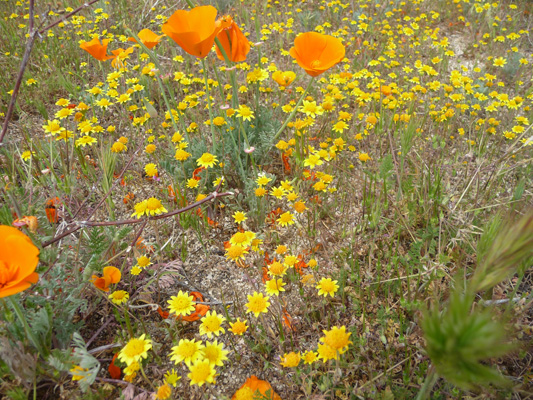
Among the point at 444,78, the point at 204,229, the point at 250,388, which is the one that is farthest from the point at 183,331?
the point at 444,78

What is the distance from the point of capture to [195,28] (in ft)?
6.08

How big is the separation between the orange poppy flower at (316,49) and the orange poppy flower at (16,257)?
4.98ft

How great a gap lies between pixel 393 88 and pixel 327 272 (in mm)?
1933

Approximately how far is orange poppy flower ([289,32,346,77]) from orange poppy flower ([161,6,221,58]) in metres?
0.46

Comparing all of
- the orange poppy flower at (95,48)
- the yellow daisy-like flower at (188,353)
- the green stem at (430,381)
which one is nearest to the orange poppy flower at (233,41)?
the orange poppy flower at (95,48)

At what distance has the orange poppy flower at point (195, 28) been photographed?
171cm

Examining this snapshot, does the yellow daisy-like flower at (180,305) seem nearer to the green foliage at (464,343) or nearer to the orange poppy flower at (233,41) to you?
the green foliage at (464,343)

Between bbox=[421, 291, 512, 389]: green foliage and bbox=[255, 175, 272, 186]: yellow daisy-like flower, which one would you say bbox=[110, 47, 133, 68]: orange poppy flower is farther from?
bbox=[421, 291, 512, 389]: green foliage

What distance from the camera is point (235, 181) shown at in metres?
2.54

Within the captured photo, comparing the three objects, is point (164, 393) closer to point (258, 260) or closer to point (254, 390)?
point (254, 390)

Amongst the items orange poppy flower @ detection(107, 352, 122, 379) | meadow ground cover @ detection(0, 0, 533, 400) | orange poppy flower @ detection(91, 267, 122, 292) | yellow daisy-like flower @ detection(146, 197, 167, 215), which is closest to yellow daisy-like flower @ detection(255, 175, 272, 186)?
meadow ground cover @ detection(0, 0, 533, 400)

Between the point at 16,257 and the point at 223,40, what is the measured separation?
1.56 metres

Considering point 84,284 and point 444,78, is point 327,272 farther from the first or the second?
point 444,78

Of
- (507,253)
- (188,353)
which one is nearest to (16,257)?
(188,353)
